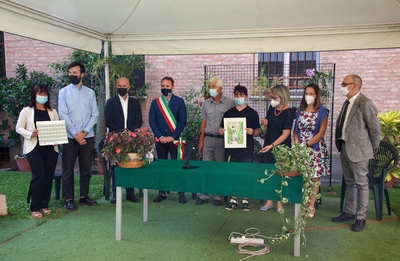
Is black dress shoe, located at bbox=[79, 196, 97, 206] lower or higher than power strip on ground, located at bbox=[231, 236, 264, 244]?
lower

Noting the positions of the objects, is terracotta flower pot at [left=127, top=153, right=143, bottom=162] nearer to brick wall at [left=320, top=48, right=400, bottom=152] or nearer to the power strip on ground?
the power strip on ground

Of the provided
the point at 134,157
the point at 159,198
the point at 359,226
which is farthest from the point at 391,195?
the point at 134,157

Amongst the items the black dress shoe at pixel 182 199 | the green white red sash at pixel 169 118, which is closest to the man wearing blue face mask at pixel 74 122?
the green white red sash at pixel 169 118

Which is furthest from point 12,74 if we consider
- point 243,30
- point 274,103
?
point 274,103

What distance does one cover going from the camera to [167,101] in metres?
4.64

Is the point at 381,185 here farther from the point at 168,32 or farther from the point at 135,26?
the point at 135,26

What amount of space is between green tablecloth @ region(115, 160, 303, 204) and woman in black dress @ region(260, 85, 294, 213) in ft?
2.71

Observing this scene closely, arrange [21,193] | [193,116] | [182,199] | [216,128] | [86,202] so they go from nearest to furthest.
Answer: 1. [216,128]
2. [86,202]
3. [182,199]
4. [21,193]
5. [193,116]

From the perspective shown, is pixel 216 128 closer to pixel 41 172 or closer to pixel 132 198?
pixel 132 198

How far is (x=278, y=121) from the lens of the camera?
397 centimetres

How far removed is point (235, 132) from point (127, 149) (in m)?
1.44

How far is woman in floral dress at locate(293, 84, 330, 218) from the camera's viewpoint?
12.7ft

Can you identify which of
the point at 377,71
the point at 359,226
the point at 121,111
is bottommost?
the point at 359,226

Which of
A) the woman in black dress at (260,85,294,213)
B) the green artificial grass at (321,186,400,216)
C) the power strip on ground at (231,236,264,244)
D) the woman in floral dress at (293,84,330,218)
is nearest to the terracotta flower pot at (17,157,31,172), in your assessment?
the woman in black dress at (260,85,294,213)
